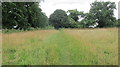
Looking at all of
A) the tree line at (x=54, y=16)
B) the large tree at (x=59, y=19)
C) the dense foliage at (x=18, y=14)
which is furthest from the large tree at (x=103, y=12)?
the dense foliage at (x=18, y=14)

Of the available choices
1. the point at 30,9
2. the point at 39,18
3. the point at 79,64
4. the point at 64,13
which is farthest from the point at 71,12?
the point at 79,64

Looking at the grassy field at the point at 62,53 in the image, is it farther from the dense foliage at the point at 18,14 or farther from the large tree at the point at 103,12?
the large tree at the point at 103,12

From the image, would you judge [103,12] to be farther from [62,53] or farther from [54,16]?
[62,53]

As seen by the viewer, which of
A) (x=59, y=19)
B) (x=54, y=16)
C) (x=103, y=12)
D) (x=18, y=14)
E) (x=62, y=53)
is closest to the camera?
(x=62, y=53)

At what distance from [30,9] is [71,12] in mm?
28701

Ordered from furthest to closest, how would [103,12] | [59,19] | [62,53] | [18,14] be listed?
[59,19] → [103,12] → [18,14] → [62,53]

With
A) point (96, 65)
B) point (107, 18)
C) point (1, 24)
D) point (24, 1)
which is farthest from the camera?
point (107, 18)

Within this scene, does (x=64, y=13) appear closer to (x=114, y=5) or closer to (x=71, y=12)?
(x=71, y=12)

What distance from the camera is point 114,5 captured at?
158 feet

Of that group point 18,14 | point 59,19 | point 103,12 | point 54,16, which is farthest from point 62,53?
point 54,16

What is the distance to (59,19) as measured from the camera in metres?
63.4

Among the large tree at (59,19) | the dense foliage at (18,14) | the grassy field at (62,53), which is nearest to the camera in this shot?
the grassy field at (62,53)

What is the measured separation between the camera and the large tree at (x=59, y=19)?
6152 centimetres

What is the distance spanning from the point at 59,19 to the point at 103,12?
65.5 ft
